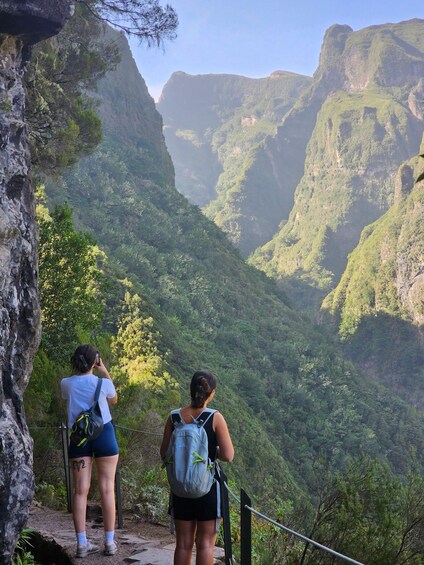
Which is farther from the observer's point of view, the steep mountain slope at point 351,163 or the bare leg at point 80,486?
the steep mountain slope at point 351,163

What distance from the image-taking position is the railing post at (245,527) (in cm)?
322

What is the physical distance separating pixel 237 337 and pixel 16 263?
104 ft

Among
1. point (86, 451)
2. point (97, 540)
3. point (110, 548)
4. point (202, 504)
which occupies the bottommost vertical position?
point (97, 540)

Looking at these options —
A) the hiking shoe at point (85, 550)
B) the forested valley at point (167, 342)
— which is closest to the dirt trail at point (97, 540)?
the hiking shoe at point (85, 550)

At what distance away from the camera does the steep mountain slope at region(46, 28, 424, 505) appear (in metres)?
26.2

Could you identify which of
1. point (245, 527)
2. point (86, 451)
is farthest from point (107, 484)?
point (245, 527)

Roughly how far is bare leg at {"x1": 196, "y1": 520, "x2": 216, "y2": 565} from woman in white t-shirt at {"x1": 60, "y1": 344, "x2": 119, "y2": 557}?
3.28 feet

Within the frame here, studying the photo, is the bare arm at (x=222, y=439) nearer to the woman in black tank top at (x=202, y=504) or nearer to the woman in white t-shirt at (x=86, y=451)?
the woman in black tank top at (x=202, y=504)

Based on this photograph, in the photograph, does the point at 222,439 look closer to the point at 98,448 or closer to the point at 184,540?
the point at 184,540

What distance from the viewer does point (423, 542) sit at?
18.7 feet

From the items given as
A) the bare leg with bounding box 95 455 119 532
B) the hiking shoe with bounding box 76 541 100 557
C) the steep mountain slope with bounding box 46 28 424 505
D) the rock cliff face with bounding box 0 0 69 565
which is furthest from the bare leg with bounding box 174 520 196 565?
the steep mountain slope with bounding box 46 28 424 505

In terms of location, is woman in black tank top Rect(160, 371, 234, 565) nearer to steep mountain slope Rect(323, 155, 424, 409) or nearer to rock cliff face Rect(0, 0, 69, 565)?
rock cliff face Rect(0, 0, 69, 565)

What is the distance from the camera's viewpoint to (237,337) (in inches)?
1447

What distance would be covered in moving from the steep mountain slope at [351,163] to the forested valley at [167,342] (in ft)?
186
